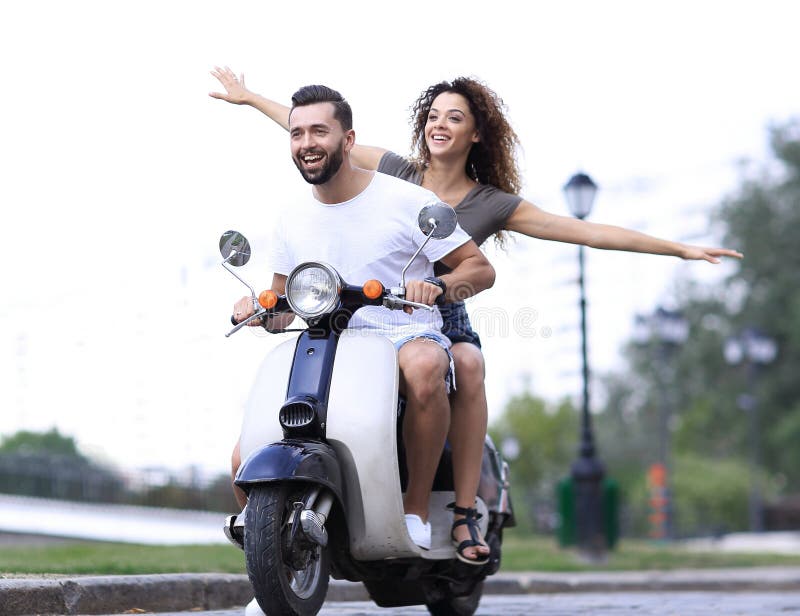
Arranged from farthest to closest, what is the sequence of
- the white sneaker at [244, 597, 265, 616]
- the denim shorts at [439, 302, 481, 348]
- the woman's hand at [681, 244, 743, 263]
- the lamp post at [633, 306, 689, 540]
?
the lamp post at [633, 306, 689, 540] → the denim shorts at [439, 302, 481, 348] → the woman's hand at [681, 244, 743, 263] → the white sneaker at [244, 597, 265, 616]

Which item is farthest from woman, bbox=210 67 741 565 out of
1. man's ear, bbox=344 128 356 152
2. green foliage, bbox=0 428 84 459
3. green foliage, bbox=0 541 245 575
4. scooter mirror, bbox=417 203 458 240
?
green foliage, bbox=0 428 84 459

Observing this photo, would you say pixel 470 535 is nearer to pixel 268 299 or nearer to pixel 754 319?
pixel 268 299

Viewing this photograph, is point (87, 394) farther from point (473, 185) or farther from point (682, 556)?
point (473, 185)

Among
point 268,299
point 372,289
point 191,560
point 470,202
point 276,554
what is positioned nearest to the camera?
point 276,554

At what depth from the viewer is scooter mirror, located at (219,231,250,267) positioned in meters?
4.41

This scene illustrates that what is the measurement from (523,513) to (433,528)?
44.1 metres

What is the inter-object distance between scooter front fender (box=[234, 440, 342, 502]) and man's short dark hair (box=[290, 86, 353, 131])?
1183mm

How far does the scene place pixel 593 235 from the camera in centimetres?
497

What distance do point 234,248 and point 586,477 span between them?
1053 centimetres

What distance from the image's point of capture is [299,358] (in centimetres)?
433

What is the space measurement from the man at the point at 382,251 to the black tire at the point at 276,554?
0.50m

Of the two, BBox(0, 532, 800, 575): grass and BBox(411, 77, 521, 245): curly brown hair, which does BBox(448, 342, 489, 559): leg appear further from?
BBox(0, 532, 800, 575): grass

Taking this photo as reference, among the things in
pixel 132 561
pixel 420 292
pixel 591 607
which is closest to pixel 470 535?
pixel 420 292

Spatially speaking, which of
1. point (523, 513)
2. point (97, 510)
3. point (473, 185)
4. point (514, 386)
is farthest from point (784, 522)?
point (473, 185)
